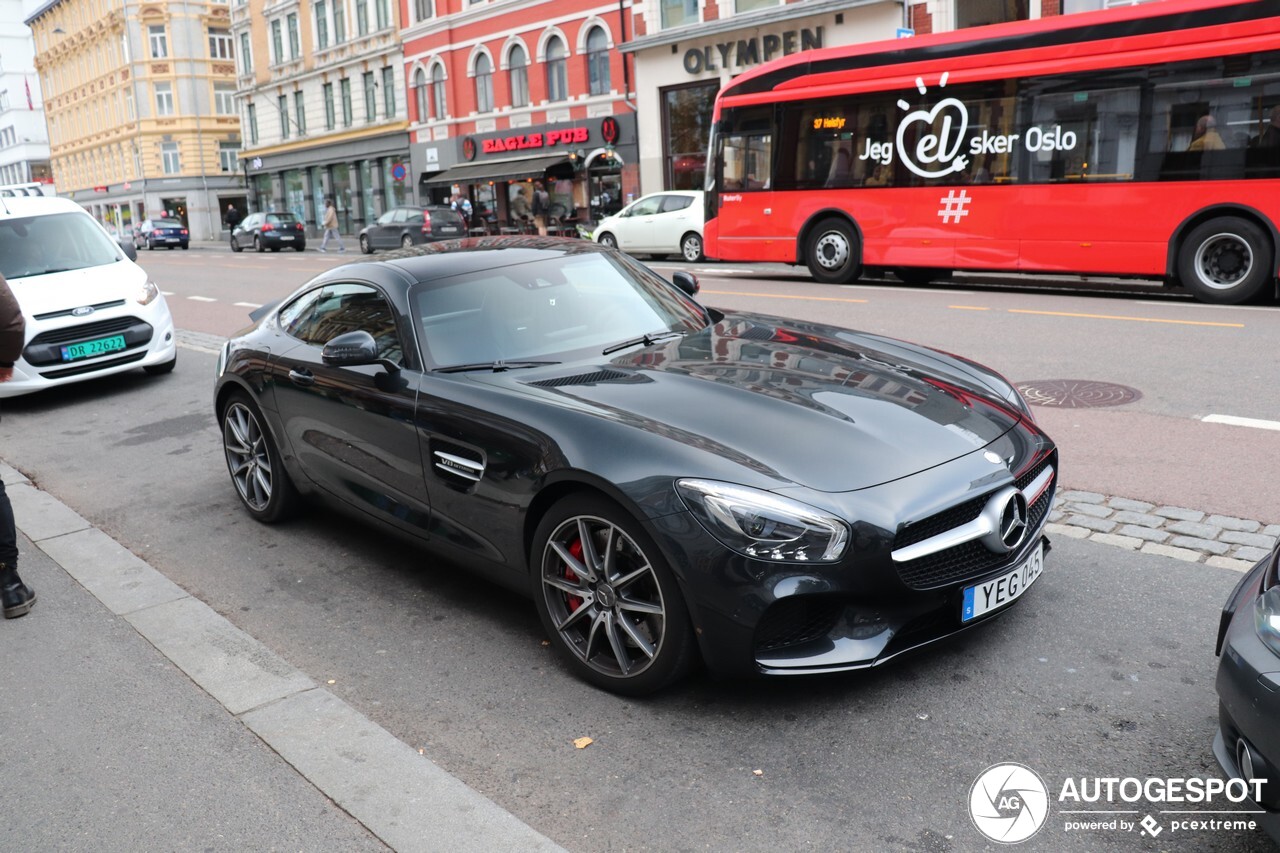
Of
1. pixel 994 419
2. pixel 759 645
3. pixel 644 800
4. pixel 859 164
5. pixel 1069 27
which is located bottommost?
pixel 644 800

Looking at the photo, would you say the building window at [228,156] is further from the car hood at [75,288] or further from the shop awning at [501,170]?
the car hood at [75,288]

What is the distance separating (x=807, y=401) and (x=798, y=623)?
84 centimetres

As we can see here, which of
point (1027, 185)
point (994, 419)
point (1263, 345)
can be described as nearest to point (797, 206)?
point (1027, 185)

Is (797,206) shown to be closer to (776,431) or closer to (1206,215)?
(1206,215)

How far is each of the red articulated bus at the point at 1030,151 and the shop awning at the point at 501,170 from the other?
62.7 feet

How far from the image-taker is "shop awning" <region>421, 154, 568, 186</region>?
35.7 m

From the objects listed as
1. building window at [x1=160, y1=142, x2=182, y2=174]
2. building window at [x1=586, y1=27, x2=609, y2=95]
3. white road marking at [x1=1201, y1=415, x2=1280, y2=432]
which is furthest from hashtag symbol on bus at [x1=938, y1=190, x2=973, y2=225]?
building window at [x1=160, y1=142, x2=182, y2=174]

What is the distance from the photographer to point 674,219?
22.5 metres

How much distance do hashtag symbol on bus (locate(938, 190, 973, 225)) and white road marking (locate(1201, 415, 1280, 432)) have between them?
26.8ft

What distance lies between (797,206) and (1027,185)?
3701 mm

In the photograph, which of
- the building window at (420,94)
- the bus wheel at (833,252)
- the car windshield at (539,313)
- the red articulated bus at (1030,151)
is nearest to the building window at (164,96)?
the building window at (420,94)

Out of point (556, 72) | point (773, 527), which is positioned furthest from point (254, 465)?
point (556, 72)

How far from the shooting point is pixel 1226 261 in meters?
12.3

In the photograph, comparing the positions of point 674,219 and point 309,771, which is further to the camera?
point 674,219
